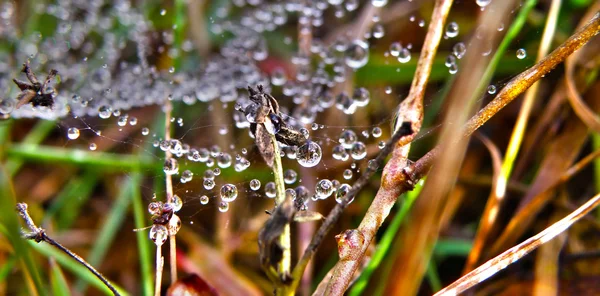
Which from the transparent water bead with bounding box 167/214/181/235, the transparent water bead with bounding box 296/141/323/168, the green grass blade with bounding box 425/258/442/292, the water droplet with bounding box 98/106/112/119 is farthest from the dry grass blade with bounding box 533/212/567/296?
the water droplet with bounding box 98/106/112/119

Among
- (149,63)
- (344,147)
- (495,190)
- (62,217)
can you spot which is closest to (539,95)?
(495,190)

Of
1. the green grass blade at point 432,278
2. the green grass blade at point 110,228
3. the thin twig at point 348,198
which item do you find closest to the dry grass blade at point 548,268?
the green grass blade at point 432,278

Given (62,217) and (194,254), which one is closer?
(194,254)

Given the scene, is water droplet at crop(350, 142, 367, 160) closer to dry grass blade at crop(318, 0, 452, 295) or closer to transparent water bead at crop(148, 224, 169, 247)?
dry grass blade at crop(318, 0, 452, 295)

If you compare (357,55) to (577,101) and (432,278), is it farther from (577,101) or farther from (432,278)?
(432,278)

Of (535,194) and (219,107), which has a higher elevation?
(219,107)

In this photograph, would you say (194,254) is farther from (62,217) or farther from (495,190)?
(495,190)

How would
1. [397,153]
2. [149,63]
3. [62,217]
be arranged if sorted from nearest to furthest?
[397,153] < [62,217] < [149,63]

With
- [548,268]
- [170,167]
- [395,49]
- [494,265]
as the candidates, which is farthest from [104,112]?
[548,268]
